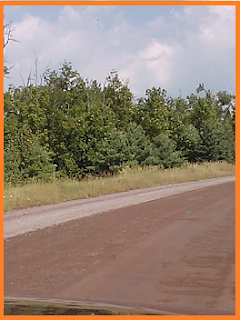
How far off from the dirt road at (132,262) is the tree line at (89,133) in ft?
69.4

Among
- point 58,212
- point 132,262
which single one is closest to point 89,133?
point 58,212

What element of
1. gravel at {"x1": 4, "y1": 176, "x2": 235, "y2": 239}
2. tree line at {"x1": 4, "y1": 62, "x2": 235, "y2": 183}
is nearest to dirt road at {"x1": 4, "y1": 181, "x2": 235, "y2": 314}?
gravel at {"x1": 4, "y1": 176, "x2": 235, "y2": 239}

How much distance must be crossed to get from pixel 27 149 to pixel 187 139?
25.2 m

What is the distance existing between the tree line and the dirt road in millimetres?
21143

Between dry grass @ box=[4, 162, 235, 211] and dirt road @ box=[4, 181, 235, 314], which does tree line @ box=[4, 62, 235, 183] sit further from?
dirt road @ box=[4, 181, 235, 314]

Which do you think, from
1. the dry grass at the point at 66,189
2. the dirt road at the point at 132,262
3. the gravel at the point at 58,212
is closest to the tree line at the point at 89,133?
the dry grass at the point at 66,189

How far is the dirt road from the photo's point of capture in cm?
648

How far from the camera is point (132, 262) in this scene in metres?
8.41

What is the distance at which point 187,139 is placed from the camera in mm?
57094

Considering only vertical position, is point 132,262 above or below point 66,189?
below

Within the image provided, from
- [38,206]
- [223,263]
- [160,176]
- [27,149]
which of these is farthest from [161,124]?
[223,263]

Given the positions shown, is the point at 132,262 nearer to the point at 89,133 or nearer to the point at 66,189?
the point at 66,189

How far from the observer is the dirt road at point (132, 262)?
648 cm

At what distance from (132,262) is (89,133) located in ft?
119
